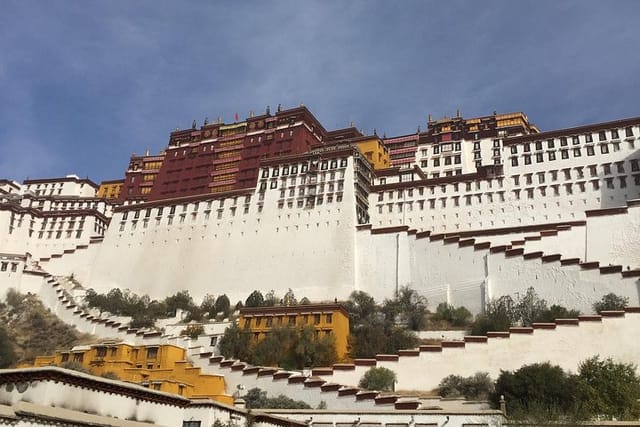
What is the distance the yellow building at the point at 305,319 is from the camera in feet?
126

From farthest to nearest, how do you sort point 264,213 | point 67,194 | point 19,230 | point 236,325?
point 67,194 → point 19,230 → point 264,213 → point 236,325

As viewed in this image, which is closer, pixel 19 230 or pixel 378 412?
pixel 378 412

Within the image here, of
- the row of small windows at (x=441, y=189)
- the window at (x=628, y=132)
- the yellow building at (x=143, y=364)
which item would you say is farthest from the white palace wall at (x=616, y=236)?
the yellow building at (x=143, y=364)

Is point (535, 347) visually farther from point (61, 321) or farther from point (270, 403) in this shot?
point (61, 321)

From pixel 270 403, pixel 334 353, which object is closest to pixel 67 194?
pixel 334 353

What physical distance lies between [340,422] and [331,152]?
117ft

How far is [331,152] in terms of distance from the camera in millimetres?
56156

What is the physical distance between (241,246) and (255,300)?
8921 mm

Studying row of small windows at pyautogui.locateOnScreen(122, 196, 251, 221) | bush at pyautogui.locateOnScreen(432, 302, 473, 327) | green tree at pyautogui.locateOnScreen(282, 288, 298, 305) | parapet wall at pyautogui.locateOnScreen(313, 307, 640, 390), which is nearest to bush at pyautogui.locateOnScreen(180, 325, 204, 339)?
green tree at pyautogui.locateOnScreen(282, 288, 298, 305)

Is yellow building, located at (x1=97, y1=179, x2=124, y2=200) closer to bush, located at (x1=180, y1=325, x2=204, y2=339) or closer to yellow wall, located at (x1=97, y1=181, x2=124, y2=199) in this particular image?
yellow wall, located at (x1=97, y1=181, x2=124, y2=199)

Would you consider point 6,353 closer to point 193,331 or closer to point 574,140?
point 193,331

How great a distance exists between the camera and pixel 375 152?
65375 mm

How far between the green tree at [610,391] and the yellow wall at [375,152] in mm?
40218

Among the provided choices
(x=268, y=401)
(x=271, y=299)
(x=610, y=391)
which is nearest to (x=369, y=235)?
(x=271, y=299)
